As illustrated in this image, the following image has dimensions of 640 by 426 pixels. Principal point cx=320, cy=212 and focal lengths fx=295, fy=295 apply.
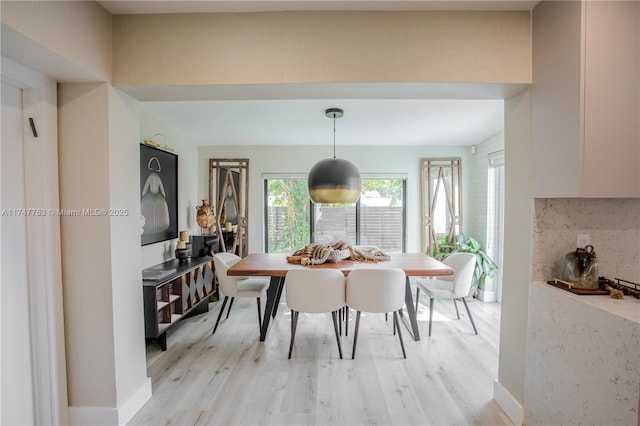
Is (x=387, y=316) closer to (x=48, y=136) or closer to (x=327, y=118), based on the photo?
(x=327, y=118)

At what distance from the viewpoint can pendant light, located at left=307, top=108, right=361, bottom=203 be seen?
9.05 feet

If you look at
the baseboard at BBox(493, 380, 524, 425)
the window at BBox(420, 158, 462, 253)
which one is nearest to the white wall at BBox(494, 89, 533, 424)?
the baseboard at BBox(493, 380, 524, 425)

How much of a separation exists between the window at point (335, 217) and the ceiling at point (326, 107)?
0.76 metres

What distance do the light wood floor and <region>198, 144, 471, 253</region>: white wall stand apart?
1746 mm

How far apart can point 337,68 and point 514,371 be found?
211 centimetres

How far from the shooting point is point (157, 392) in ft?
6.93

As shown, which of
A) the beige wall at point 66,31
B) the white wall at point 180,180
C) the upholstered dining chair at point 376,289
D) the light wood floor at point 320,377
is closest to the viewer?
the beige wall at point 66,31

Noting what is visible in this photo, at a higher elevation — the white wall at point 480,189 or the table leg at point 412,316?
the white wall at point 480,189

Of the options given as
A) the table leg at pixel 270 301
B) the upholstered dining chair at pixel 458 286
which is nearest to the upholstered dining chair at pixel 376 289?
the upholstered dining chair at pixel 458 286

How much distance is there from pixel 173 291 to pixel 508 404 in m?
2.97

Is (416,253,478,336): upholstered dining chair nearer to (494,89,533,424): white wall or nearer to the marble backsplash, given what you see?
(494,89,533,424): white wall

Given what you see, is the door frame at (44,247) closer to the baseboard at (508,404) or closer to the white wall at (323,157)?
the baseboard at (508,404)

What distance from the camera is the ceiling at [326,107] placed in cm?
162

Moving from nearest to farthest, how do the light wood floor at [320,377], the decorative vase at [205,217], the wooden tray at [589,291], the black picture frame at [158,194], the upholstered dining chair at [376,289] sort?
1. the wooden tray at [589,291]
2. the light wood floor at [320,377]
3. the upholstered dining chair at [376,289]
4. the black picture frame at [158,194]
5. the decorative vase at [205,217]
